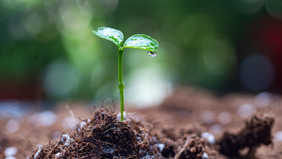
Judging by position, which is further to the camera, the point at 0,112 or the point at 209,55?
the point at 209,55

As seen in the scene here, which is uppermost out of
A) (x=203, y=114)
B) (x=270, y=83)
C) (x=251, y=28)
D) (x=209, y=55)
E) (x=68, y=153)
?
(x=251, y=28)

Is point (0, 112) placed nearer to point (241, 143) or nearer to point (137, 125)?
point (137, 125)

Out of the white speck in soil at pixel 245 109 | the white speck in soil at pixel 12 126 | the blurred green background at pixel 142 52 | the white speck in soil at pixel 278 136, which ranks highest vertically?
the blurred green background at pixel 142 52

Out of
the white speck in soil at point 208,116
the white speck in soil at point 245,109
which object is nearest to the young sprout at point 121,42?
the white speck in soil at point 208,116

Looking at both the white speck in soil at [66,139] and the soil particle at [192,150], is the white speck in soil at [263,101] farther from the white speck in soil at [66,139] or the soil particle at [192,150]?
the white speck in soil at [66,139]

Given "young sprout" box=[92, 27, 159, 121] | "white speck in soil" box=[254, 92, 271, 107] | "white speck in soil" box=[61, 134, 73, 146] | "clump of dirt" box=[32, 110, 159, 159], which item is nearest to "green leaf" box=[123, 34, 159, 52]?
"young sprout" box=[92, 27, 159, 121]

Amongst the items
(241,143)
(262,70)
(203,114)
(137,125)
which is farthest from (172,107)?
(262,70)

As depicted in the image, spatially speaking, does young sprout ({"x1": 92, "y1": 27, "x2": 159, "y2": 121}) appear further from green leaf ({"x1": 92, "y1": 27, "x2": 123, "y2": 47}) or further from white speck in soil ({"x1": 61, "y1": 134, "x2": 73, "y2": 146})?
white speck in soil ({"x1": 61, "y1": 134, "x2": 73, "y2": 146})
